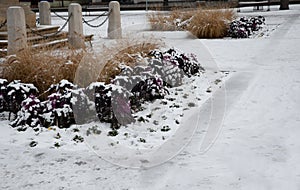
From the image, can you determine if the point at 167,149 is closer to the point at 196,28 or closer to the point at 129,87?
the point at 129,87

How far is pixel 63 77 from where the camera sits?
6273 mm

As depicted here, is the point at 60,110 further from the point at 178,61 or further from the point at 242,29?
the point at 242,29

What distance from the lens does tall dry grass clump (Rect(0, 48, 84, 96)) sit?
6191 millimetres

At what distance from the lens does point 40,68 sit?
623 cm

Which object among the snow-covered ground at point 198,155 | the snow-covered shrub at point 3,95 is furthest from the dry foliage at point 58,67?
the snow-covered ground at point 198,155

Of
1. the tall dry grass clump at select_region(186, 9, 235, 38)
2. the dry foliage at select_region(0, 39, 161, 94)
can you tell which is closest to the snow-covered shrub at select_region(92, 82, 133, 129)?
the dry foliage at select_region(0, 39, 161, 94)

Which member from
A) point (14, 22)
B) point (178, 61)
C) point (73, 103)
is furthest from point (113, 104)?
point (14, 22)

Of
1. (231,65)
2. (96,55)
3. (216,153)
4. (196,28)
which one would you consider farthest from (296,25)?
(216,153)

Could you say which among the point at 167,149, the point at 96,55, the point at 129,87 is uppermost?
the point at 96,55

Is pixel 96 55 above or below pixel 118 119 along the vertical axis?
above

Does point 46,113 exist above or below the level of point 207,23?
below

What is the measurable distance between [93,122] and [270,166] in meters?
2.43

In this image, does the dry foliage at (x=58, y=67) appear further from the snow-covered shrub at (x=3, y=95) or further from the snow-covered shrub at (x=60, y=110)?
the snow-covered shrub at (x=60, y=110)

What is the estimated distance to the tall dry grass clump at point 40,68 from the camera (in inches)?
244
